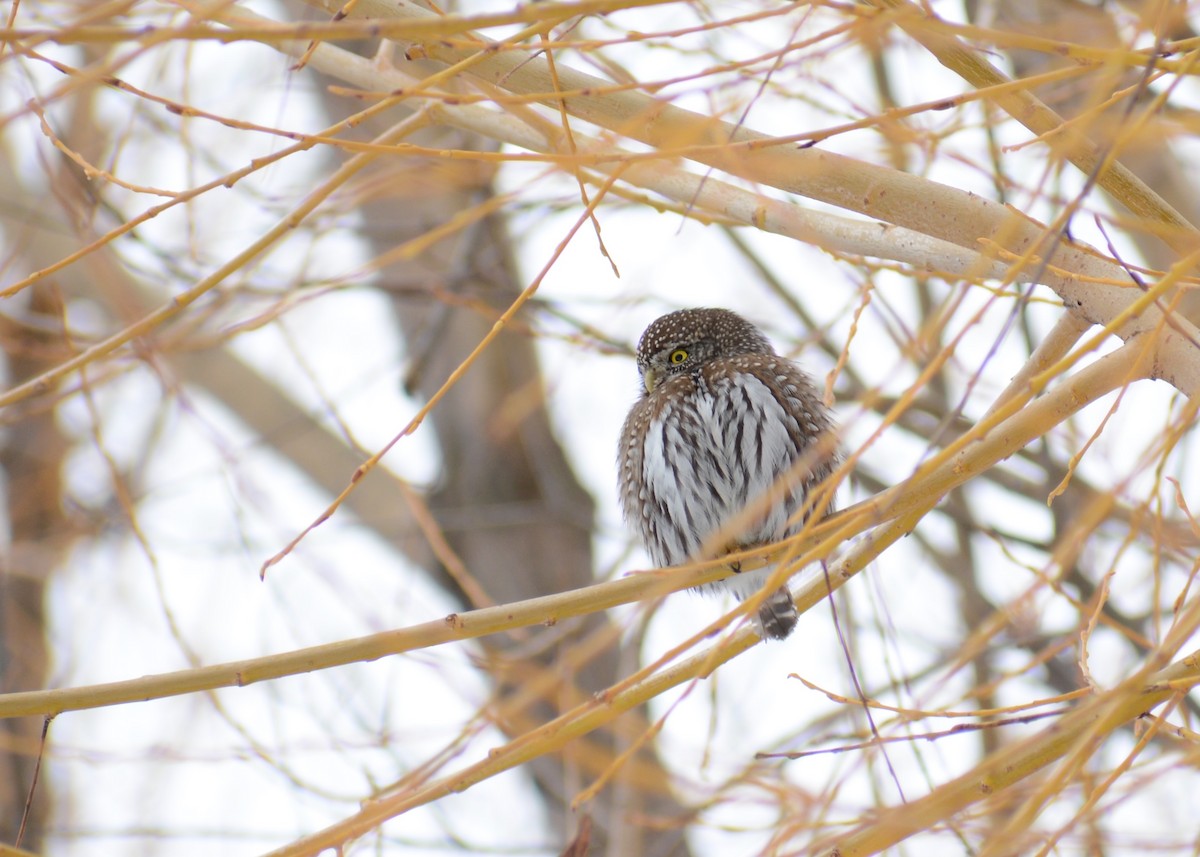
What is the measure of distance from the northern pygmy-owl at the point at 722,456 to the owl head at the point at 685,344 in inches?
1.2

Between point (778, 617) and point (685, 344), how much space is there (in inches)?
51.2

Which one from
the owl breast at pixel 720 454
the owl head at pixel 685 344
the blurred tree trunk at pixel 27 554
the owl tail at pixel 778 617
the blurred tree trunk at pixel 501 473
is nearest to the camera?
the owl tail at pixel 778 617

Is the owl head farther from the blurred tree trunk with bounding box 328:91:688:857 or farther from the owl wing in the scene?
the blurred tree trunk with bounding box 328:91:688:857

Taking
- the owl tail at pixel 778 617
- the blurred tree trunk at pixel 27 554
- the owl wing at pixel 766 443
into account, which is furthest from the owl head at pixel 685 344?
the blurred tree trunk at pixel 27 554

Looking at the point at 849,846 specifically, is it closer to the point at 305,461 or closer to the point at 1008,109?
the point at 1008,109

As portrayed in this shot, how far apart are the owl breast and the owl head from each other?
10.4 inches

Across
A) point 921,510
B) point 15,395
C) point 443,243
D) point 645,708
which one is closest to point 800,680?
point 921,510

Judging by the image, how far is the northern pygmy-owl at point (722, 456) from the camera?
4742 mm

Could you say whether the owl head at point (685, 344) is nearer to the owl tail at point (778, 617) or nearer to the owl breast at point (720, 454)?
the owl breast at point (720, 454)

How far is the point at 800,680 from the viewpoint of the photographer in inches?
132

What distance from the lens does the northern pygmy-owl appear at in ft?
15.6


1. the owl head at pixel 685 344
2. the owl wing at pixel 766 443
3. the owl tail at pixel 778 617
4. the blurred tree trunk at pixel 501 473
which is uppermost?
the blurred tree trunk at pixel 501 473

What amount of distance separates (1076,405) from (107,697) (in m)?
2.36

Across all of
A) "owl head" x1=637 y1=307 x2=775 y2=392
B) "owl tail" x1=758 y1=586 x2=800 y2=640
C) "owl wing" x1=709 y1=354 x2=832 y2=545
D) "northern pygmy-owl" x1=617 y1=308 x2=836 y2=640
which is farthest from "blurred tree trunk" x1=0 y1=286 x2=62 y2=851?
"owl tail" x1=758 y1=586 x2=800 y2=640
